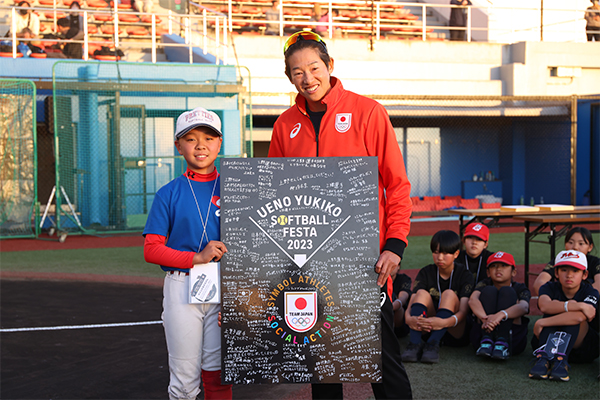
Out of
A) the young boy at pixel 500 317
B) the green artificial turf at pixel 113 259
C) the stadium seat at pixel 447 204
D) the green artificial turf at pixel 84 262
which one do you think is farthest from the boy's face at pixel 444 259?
the stadium seat at pixel 447 204

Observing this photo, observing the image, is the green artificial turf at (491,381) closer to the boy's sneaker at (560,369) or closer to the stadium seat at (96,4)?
the boy's sneaker at (560,369)

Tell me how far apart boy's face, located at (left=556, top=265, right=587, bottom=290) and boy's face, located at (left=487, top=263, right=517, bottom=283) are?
1.78 ft

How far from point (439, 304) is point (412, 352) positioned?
50cm

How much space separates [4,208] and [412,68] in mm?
11621

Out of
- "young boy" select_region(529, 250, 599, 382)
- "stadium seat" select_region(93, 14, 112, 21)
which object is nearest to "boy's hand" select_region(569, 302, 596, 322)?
"young boy" select_region(529, 250, 599, 382)

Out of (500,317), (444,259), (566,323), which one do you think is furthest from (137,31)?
(566,323)

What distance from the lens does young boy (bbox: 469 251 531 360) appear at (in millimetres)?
4598

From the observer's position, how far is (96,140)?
14.5 m

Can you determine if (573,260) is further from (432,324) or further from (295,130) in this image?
(295,130)

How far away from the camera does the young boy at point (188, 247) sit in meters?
2.72

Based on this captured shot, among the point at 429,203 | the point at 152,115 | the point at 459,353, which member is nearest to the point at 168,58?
the point at 152,115

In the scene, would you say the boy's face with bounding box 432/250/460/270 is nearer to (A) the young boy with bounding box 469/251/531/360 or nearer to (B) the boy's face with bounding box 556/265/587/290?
(A) the young boy with bounding box 469/251/531/360

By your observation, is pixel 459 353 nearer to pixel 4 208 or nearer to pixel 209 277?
pixel 209 277

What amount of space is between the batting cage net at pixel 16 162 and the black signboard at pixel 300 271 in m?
11.6
